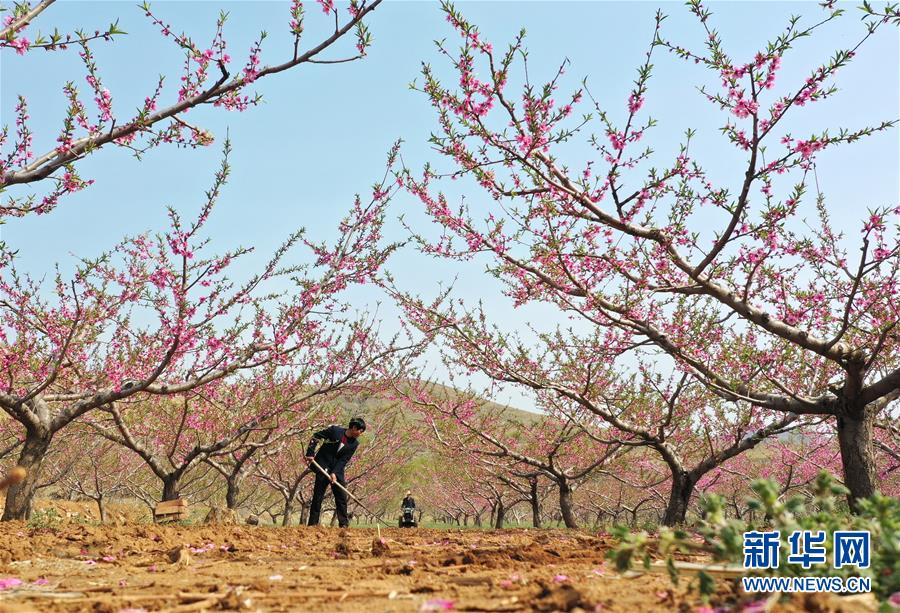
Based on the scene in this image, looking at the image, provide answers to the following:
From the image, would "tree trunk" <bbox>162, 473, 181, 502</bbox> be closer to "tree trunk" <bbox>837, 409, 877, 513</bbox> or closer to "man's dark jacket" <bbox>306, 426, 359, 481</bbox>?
"man's dark jacket" <bbox>306, 426, 359, 481</bbox>

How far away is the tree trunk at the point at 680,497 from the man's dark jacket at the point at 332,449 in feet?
20.4

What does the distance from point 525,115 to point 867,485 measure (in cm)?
616

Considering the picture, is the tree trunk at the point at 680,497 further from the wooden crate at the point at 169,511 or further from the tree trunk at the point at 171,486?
the tree trunk at the point at 171,486

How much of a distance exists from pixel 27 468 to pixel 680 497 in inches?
429

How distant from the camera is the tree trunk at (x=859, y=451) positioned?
7.21 m

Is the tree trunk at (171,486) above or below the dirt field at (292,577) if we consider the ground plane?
below

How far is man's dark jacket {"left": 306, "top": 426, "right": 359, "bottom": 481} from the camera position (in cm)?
956

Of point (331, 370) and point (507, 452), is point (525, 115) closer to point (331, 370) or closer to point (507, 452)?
point (331, 370)

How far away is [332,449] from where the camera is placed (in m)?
9.80

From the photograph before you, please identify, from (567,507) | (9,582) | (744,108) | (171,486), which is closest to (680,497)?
(567,507)

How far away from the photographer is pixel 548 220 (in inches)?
253

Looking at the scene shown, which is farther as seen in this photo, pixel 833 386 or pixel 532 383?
pixel 532 383

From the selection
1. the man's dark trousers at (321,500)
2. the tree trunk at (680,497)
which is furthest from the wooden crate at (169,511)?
the tree trunk at (680,497)

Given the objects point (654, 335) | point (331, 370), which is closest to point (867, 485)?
point (654, 335)
